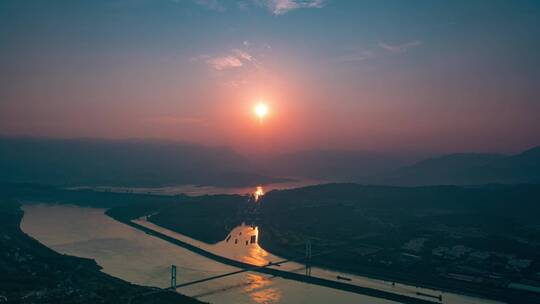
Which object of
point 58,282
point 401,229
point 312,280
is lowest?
point 312,280

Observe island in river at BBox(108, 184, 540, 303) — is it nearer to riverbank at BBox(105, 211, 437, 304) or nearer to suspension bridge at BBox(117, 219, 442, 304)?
suspension bridge at BBox(117, 219, 442, 304)

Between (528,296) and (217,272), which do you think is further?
(217,272)

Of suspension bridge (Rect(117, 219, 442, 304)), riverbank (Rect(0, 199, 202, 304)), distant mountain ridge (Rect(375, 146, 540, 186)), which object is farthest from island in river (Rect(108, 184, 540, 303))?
distant mountain ridge (Rect(375, 146, 540, 186))

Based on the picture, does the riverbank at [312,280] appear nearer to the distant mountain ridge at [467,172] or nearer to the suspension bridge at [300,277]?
the suspension bridge at [300,277]

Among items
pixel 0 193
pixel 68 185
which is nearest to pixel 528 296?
pixel 0 193

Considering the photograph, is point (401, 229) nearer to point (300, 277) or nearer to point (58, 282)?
point (300, 277)

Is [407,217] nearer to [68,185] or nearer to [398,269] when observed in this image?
[398,269]

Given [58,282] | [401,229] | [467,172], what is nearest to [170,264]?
[58,282]

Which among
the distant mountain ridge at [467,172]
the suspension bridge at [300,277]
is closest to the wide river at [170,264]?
the suspension bridge at [300,277]
